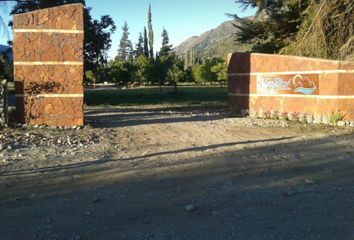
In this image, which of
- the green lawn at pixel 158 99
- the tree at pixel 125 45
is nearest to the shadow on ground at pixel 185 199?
the green lawn at pixel 158 99

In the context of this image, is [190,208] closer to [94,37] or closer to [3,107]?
[3,107]

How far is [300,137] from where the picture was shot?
14406 mm

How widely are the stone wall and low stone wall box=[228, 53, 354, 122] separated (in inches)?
344

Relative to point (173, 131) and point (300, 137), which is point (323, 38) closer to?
point (300, 137)

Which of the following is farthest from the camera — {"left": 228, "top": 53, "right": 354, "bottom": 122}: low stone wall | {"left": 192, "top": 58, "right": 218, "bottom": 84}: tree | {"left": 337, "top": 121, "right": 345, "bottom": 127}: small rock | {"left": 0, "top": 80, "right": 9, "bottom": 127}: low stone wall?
{"left": 192, "top": 58, "right": 218, "bottom": 84}: tree

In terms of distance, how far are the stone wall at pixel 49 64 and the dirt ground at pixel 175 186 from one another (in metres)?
1.93

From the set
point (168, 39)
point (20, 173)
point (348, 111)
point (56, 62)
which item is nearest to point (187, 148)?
point (20, 173)

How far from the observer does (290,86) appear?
64.4ft

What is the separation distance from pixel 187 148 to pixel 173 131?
11.7 feet

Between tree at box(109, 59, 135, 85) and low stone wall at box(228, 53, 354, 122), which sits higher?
tree at box(109, 59, 135, 85)

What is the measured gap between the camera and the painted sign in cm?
1862

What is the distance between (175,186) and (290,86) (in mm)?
13089

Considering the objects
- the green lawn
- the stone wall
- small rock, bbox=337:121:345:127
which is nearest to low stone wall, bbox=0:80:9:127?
the stone wall

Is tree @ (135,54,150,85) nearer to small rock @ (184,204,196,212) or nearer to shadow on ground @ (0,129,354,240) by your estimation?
shadow on ground @ (0,129,354,240)
